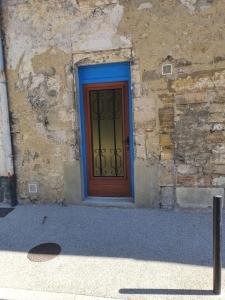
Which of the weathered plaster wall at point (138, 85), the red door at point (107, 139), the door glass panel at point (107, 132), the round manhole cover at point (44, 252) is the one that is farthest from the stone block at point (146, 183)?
the round manhole cover at point (44, 252)

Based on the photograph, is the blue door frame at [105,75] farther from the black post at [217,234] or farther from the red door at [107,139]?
the black post at [217,234]

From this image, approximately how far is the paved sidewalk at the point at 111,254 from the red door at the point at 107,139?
557 mm

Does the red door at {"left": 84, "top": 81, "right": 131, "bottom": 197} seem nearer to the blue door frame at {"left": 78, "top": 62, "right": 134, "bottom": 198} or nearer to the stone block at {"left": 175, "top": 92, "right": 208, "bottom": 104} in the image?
the blue door frame at {"left": 78, "top": 62, "right": 134, "bottom": 198}

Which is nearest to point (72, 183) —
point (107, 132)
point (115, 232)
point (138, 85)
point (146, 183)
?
point (107, 132)

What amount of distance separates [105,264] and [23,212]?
236cm

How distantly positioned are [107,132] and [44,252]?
2455 millimetres

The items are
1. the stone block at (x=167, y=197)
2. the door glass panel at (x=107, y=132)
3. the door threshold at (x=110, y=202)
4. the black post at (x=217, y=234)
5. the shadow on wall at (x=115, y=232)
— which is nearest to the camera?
the black post at (x=217, y=234)

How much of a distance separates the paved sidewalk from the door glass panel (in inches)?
32.3

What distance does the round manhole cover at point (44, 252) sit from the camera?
3.67m

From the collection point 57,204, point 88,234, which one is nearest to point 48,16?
point 57,204

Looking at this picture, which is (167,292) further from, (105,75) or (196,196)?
(105,75)

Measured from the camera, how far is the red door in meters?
5.29

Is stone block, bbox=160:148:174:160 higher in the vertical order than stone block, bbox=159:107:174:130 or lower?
lower

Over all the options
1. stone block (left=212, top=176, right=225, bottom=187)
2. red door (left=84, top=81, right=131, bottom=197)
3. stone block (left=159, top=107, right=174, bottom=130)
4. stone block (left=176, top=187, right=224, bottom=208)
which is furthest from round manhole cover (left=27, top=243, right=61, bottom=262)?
stone block (left=212, top=176, right=225, bottom=187)
